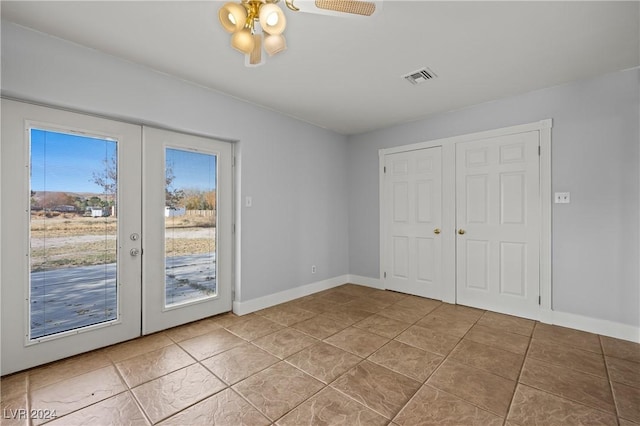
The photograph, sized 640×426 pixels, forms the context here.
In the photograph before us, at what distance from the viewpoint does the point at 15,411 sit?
1.76m

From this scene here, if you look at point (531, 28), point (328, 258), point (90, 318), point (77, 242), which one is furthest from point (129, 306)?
point (531, 28)

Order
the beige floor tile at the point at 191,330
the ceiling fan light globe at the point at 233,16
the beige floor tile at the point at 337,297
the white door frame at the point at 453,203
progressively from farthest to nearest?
1. the beige floor tile at the point at 337,297
2. the white door frame at the point at 453,203
3. the beige floor tile at the point at 191,330
4. the ceiling fan light globe at the point at 233,16

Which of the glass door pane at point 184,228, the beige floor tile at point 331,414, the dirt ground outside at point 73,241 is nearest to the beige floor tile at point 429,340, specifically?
the beige floor tile at point 331,414

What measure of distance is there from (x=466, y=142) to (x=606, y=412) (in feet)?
9.53

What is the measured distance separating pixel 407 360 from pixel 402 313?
1.15m

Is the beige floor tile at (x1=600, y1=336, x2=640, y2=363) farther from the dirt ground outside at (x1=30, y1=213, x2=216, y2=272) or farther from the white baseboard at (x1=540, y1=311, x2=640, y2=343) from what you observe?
the dirt ground outside at (x1=30, y1=213, x2=216, y2=272)

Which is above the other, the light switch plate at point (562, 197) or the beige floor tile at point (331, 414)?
the light switch plate at point (562, 197)

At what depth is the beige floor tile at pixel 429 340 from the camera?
259 centimetres

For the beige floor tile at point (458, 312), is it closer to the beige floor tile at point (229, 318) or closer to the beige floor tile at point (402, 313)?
the beige floor tile at point (402, 313)

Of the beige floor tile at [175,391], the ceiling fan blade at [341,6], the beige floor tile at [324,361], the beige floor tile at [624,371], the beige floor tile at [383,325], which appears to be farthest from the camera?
the beige floor tile at [383,325]

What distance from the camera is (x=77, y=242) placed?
2475mm

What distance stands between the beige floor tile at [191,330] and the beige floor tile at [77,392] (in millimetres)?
Answer: 663

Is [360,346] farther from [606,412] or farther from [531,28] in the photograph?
[531,28]

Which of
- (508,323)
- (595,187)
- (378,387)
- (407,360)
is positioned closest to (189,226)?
(378,387)
